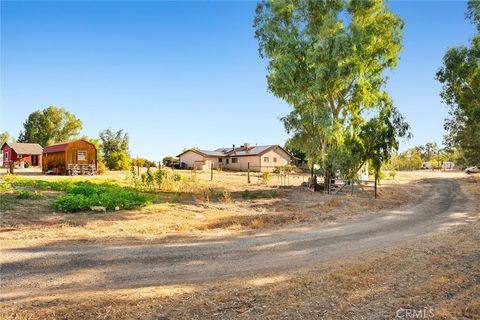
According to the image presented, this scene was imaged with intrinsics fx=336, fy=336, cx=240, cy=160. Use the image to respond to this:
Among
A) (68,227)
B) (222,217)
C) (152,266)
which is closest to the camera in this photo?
(152,266)

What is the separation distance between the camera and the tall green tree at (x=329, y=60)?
25438 millimetres

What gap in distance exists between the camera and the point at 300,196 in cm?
2622

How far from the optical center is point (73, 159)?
138 feet

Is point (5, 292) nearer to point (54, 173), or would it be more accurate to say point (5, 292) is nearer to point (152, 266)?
point (152, 266)

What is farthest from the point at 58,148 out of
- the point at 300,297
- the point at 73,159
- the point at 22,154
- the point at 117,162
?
the point at 300,297

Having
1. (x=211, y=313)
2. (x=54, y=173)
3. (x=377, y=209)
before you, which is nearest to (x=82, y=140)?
(x=54, y=173)

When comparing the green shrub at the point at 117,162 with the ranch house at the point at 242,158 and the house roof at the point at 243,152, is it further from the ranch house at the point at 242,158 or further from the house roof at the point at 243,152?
the house roof at the point at 243,152

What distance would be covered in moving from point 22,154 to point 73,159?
24.0 meters

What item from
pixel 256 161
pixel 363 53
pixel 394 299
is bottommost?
pixel 394 299

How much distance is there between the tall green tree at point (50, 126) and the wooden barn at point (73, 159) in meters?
36.0

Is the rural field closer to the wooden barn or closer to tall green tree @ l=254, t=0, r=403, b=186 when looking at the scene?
tall green tree @ l=254, t=0, r=403, b=186

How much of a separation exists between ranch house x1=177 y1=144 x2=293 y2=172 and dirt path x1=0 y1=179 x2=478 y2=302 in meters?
49.0

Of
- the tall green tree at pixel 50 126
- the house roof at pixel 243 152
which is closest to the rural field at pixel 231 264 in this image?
the house roof at pixel 243 152

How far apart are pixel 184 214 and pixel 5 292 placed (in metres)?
10.0
